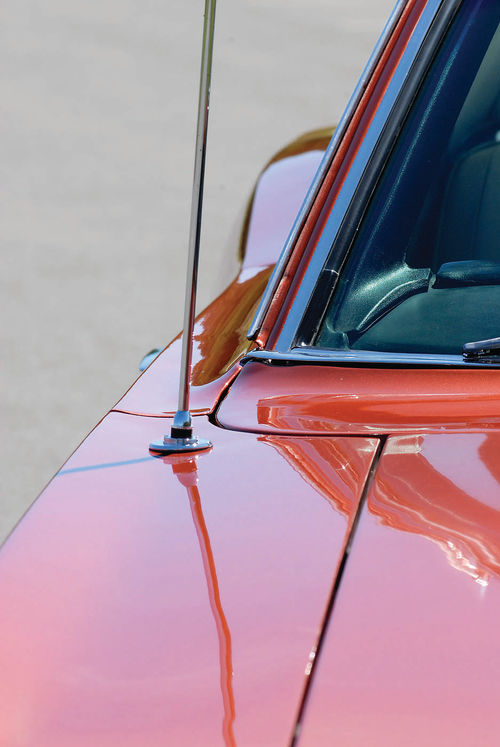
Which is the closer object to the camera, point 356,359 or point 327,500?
point 327,500

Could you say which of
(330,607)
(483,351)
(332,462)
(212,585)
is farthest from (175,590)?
(483,351)

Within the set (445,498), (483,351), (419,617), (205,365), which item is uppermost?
(205,365)

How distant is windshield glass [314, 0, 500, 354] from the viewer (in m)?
1.34

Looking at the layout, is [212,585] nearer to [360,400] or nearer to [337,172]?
[360,400]

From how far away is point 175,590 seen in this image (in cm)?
94

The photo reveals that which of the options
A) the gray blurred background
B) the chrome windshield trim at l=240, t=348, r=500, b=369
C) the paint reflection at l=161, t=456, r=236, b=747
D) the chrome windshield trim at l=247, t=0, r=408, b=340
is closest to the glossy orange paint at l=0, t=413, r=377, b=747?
the paint reflection at l=161, t=456, r=236, b=747

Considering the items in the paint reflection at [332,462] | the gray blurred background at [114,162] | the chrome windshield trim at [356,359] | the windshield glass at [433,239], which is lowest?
the paint reflection at [332,462]

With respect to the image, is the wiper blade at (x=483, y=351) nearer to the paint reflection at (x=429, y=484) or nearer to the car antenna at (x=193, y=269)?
the paint reflection at (x=429, y=484)

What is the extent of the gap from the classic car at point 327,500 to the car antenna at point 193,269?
23mm

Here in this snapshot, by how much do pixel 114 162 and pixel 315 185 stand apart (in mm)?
4046


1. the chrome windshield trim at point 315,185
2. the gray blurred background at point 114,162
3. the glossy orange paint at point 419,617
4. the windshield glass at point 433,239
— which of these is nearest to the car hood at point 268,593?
the glossy orange paint at point 419,617

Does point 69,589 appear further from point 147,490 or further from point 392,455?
point 392,455

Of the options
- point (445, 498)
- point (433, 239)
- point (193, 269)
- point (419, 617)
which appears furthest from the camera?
point (433, 239)

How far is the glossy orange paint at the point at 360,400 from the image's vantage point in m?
1.19
